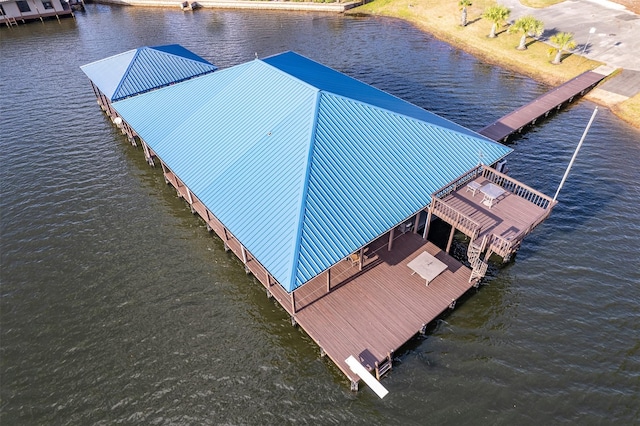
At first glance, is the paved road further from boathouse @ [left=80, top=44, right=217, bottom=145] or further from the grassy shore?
boathouse @ [left=80, top=44, right=217, bottom=145]

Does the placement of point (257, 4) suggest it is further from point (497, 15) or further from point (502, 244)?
point (502, 244)

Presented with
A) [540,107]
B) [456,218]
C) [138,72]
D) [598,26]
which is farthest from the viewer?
[598,26]

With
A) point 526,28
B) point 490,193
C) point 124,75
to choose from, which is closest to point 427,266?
point 490,193

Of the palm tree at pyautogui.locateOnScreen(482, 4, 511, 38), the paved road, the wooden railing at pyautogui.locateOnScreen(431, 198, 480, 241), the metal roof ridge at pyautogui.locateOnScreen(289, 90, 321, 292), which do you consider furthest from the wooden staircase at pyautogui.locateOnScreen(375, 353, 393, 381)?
the palm tree at pyautogui.locateOnScreen(482, 4, 511, 38)

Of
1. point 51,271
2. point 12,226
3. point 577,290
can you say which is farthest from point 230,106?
point 577,290

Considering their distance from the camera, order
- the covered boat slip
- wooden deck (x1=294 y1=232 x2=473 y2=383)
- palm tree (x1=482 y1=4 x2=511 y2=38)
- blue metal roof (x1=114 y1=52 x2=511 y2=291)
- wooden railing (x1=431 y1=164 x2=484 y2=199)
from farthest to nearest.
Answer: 1. palm tree (x1=482 y1=4 x2=511 y2=38)
2. wooden railing (x1=431 y1=164 x2=484 y2=199)
3. blue metal roof (x1=114 y1=52 x2=511 y2=291)
4. the covered boat slip
5. wooden deck (x1=294 y1=232 x2=473 y2=383)

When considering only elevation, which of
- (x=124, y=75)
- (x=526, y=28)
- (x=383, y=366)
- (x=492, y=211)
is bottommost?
(x=383, y=366)

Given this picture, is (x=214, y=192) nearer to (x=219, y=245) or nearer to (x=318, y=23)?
(x=219, y=245)

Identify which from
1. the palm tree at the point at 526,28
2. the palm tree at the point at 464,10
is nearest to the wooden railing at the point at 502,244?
the palm tree at the point at 526,28
